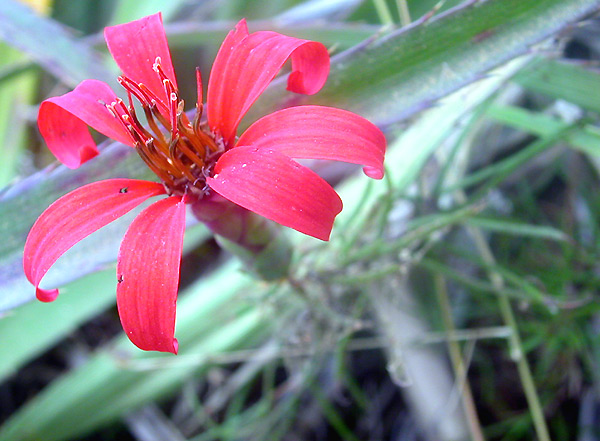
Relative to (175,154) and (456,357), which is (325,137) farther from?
(456,357)

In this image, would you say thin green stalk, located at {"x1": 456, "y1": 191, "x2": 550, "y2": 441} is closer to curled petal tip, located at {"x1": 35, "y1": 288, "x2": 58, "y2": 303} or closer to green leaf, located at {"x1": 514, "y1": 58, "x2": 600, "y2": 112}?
green leaf, located at {"x1": 514, "y1": 58, "x2": 600, "y2": 112}

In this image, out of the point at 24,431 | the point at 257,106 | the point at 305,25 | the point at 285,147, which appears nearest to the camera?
the point at 285,147

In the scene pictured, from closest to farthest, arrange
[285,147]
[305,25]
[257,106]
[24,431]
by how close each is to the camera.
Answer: [285,147] → [257,106] → [305,25] → [24,431]

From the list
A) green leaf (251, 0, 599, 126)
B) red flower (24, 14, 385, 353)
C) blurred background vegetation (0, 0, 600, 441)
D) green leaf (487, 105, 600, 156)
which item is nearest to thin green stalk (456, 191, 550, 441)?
blurred background vegetation (0, 0, 600, 441)

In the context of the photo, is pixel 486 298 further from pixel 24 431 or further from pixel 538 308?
pixel 24 431

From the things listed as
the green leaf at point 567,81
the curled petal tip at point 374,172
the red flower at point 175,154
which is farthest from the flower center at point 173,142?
the green leaf at point 567,81

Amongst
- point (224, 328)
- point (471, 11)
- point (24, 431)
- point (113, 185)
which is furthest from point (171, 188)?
point (24, 431)

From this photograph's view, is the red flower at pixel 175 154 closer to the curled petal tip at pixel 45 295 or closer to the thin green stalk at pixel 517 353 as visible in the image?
the curled petal tip at pixel 45 295
